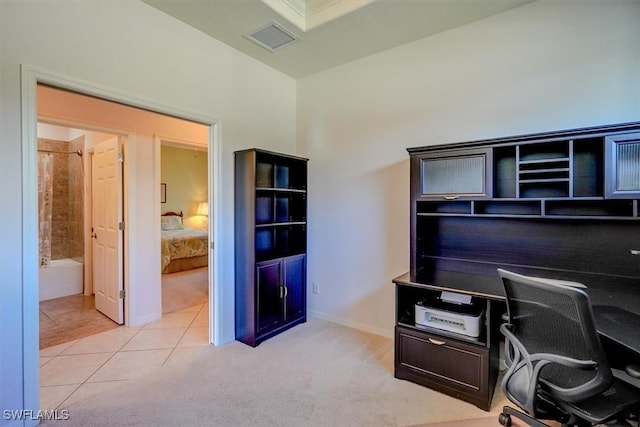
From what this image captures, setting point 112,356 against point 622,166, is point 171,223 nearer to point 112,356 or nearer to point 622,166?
point 112,356

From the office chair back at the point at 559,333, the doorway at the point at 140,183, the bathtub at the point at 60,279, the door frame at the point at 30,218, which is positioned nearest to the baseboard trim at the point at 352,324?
the office chair back at the point at 559,333

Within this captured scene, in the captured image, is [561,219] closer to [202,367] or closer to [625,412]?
[625,412]

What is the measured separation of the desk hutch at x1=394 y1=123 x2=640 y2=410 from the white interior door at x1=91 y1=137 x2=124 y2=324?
9.91ft

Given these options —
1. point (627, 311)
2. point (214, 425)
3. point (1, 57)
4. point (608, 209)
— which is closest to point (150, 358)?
point (214, 425)

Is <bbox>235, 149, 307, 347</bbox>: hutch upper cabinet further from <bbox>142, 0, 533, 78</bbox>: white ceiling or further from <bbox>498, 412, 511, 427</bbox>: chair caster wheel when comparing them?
<bbox>498, 412, 511, 427</bbox>: chair caster wheel

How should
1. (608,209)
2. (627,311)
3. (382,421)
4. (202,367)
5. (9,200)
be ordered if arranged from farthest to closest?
(202,367) → (608,209) → (382,421) → (9,200) → (627,311)

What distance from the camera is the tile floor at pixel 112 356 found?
2199 mm

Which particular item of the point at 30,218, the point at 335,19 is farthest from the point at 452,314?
the point at 30,218

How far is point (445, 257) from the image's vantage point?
2664mm

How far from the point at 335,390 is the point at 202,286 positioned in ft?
11.4

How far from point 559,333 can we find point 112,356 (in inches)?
128

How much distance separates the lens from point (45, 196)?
15.1 ft

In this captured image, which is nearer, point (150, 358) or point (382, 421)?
point (382, 421)

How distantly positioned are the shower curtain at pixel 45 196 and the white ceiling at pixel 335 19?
370 centimetres
